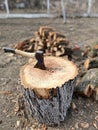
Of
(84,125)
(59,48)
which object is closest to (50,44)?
(59,48)

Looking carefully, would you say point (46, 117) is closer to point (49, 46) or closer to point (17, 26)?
point (49, 46)

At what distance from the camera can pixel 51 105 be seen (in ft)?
8.67

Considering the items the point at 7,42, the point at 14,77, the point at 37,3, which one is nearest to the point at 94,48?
the point at 14,77

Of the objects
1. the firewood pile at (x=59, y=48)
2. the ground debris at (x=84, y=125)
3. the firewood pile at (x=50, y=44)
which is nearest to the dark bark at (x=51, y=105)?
the ground debris at (x=84, y=125)

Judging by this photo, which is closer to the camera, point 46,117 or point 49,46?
point 46,117

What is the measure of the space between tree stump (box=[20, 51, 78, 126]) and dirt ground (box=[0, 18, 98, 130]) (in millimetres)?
184

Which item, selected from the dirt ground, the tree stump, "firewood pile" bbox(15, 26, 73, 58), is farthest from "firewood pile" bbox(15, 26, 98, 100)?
the tree stump

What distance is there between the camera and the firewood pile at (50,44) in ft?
14.0

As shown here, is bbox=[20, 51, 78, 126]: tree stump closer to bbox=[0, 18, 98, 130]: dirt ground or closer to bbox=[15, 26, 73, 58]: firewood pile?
bbox=[0, 18, 98, 130]: dirt ground

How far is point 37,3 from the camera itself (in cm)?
734

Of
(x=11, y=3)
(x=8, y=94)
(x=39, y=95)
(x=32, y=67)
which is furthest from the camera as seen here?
(x=11, y=3)

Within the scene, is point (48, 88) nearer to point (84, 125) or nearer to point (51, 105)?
point (51, 105)

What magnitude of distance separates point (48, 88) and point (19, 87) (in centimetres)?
103

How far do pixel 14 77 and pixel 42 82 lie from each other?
1.22 m
